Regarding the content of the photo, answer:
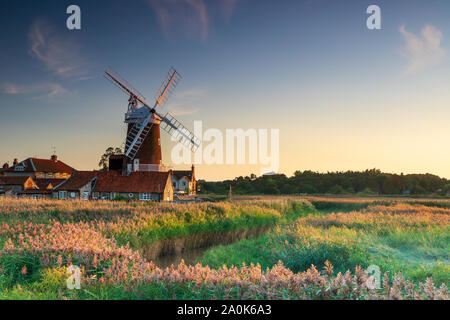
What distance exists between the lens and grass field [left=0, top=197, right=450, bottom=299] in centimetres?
401

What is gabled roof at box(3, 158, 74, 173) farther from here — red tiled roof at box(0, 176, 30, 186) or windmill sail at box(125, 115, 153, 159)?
windmill sail at box(125, 115, 153, 159)

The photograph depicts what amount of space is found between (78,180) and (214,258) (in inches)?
1116

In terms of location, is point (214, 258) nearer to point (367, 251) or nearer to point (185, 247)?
point (185, 247)

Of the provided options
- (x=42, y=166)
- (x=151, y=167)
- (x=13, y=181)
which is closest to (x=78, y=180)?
(x=151, y=167)

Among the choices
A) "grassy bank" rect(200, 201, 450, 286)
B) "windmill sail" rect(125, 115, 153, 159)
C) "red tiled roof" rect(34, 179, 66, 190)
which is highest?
"windmill sail" rect(125, 115, 153, 159)

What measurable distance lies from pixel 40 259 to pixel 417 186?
195 ft

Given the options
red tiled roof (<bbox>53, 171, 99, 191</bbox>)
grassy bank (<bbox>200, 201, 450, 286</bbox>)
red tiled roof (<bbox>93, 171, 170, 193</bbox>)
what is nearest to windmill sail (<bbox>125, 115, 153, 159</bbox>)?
red tiled roof (<bbox>93, 171, 170, 193</bbox>)

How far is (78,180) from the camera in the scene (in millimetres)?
34625

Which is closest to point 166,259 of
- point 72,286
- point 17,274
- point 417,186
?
point 17,274

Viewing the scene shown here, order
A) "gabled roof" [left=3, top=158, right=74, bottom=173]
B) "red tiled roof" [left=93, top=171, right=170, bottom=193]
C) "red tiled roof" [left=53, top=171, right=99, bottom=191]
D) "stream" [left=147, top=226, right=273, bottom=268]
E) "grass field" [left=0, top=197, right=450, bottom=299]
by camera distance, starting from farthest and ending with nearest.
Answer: "gabled roof" [left=3, top=158, right=74, bottom=173] → "red tiled roof" [left=53, top=171, right=99, bottom=191] → "red tiled roof" [left=93, top=171, right=170, bottom=193] → "stream" [left=147, top=226, right=273, bottom=268] → "grass field" [left=0, top=197, right=450, bottom=299]

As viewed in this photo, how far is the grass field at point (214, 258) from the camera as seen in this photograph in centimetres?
401

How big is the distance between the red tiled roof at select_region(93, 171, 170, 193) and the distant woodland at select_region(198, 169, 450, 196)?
28.8m

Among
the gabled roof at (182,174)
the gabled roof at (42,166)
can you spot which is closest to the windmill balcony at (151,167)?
the gabled roof at (182,174)
